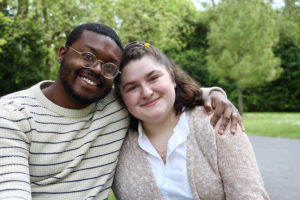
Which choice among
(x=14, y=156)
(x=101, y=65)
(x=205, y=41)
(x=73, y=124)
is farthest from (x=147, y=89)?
(x=205, y=41)

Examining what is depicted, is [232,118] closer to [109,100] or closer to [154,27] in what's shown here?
[109,100]

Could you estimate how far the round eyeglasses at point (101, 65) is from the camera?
7.21 ft

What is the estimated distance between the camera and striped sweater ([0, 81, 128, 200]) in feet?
6.11

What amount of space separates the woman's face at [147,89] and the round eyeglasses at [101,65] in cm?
12

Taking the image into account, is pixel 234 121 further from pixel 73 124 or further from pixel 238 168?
pixel 73 124

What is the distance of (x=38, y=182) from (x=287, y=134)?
935 cm

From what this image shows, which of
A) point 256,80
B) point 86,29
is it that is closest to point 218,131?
point 86,29

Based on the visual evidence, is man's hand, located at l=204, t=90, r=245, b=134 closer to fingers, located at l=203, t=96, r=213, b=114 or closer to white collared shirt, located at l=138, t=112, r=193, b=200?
fingers, located at l=203, t=96, r=213, b=114

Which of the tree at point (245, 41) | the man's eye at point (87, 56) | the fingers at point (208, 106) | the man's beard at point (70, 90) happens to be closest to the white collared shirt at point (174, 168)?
the fingers at point (208, 106)

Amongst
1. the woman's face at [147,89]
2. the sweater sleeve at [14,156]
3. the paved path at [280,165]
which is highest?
the woman's face at [147,89]

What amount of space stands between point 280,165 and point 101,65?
17.0 ft

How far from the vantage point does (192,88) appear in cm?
260

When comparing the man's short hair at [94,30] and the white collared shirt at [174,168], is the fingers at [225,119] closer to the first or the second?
the white collared shirt at [174,168]

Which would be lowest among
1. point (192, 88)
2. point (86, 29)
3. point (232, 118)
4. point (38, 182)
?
point (38, 182)
